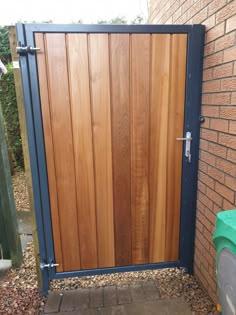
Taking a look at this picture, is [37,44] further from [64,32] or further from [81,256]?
[81,256]

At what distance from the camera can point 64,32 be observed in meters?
1.68

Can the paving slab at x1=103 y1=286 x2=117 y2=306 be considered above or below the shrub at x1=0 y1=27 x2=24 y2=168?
below

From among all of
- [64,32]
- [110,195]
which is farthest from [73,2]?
[110,195]

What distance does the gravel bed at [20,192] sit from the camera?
156 inches

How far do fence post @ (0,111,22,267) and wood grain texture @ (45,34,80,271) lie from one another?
0.58 m

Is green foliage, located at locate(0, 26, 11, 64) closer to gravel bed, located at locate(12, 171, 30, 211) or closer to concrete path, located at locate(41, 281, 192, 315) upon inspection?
gravel bed, located at locate(12, 171, 30, 211)

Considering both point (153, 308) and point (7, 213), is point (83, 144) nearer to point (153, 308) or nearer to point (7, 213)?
point (7, 213)

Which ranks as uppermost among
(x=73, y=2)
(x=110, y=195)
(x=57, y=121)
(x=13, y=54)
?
(x=73, y=2)

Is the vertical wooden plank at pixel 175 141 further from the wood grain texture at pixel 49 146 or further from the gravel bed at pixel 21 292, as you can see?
the gravel bed at pixel 21 292

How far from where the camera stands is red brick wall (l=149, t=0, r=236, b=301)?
154 cm

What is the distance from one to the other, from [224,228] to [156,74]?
1220 millimetres

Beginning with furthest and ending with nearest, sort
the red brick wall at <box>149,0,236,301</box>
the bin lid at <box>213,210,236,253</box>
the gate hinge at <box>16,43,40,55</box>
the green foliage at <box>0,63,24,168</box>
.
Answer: the green foliage at <box>0,63,24,168</box>
the gate hinge at <box>16,43,40,55</box>
the red brick wall at <box>149,0,236,301</box>
the bin lid at <box>213,210,236,253</box>

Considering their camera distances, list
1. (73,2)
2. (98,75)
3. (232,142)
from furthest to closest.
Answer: (73,2)
(98,75)
(232,142)

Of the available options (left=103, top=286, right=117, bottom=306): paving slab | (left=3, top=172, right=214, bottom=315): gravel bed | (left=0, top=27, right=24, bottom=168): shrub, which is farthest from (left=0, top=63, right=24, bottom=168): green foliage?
(left=103, top=286, right=117, bottom=306): paving slab
